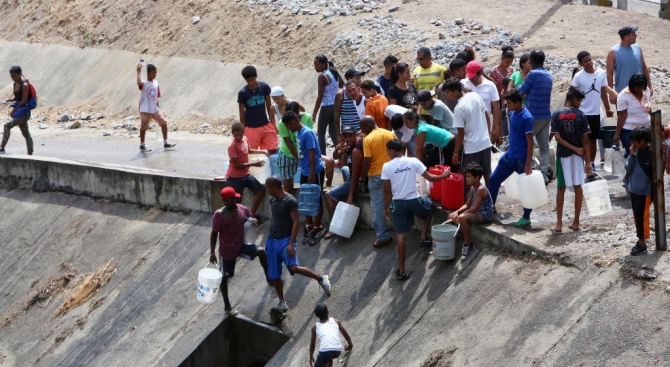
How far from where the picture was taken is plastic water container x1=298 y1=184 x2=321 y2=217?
1299 cm

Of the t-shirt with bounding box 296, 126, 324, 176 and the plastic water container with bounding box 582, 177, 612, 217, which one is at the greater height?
the t-shirt with bounding box 296, 126, 324, 176

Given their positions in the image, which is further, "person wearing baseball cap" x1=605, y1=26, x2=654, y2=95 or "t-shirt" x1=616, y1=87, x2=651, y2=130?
"person wearing baseball cap" x1=605, y1=26, x2=654, y2=95

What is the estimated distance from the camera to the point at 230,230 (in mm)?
12320

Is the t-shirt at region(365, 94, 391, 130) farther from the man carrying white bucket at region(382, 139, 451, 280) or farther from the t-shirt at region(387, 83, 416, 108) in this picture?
the man carrying white bucket at region(382, 139, 451, 280)

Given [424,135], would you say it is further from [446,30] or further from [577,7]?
[577,7]

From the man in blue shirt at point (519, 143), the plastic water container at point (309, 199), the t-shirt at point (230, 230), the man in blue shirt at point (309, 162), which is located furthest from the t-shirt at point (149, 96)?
the man in blue shirt at point (519, 143)

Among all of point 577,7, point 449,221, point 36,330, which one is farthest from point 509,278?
point 577,7

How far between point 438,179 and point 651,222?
2.22 meters

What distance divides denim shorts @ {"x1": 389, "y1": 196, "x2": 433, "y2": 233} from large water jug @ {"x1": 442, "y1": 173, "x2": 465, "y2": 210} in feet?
0.70

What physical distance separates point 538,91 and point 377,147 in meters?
2.16

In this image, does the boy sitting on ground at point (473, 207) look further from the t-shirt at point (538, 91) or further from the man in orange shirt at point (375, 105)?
the man in orange shirt at point (375, 105)

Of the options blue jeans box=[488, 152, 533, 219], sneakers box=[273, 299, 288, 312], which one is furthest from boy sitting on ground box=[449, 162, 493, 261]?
sneakers box=[273, 299, 288, 312]

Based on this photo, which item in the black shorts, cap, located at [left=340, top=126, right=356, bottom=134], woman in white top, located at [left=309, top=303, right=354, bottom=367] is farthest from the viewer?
the black shorts

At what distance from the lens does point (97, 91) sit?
85.8ft
